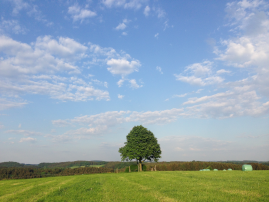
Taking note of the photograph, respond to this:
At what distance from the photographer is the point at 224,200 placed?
336 inches

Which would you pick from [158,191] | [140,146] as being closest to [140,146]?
[140,146]

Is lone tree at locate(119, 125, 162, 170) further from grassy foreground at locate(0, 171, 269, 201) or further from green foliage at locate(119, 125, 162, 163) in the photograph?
grassy foreground at locate(0, 171, 269, 201)

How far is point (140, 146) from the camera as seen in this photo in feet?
178

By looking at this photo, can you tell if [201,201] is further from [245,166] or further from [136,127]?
[136,127]

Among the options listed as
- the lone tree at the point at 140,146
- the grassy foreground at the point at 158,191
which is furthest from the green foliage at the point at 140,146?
the grassy foreground at the point at 158,191

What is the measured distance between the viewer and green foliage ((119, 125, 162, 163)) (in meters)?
53.8

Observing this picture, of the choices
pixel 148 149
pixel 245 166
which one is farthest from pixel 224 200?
pixel 148 149

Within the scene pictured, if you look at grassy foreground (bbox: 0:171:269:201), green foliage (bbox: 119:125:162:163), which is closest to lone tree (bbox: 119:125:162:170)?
green foliage (bbox: 119:125:162:163)

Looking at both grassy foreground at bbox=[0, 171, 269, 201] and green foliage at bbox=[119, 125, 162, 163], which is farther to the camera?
green foliage at bbox=[119, 125, 162, 163]

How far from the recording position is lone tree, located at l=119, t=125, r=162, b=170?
53781 mm

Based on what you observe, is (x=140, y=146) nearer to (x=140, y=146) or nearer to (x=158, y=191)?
(x=140, y=146)

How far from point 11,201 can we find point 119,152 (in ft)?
156

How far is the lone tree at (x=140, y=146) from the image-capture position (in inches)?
2117

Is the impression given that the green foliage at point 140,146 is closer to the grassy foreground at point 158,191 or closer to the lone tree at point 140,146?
the lone tree at point 140,146
